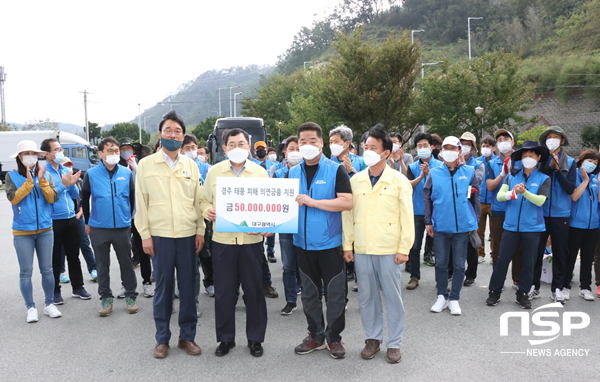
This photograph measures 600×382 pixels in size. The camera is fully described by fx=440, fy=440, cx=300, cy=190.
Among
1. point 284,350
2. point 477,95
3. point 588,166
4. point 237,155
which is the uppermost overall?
point 477,95

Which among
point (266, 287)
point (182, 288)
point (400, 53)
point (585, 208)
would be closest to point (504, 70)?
point (400, 53)

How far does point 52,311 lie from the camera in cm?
530

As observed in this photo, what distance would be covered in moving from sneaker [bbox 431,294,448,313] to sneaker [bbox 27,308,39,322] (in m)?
4.70

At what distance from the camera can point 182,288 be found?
4.35 metres

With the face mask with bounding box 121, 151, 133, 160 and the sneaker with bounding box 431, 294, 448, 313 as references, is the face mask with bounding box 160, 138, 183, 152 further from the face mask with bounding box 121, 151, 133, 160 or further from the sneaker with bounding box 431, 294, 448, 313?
the sneaker with bounding box 431, 294, 448, 313

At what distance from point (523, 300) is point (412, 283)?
4.77 ft

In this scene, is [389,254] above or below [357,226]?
below

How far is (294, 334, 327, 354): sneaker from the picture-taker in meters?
4.20

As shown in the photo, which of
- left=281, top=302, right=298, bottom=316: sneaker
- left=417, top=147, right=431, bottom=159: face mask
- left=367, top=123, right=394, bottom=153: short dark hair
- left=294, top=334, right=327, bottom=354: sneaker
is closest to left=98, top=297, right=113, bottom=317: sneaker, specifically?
left=281, top=302, right=298, bottom=316: sneaker

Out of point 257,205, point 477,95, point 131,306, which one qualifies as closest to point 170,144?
point 257,205

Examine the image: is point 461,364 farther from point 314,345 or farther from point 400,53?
point 400,53

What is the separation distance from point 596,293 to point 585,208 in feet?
3.99

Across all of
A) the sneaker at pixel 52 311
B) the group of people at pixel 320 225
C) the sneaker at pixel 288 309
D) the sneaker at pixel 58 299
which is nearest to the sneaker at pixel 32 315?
the group of people at pixel 320 225

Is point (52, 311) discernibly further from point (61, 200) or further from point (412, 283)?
point (412, 283)
